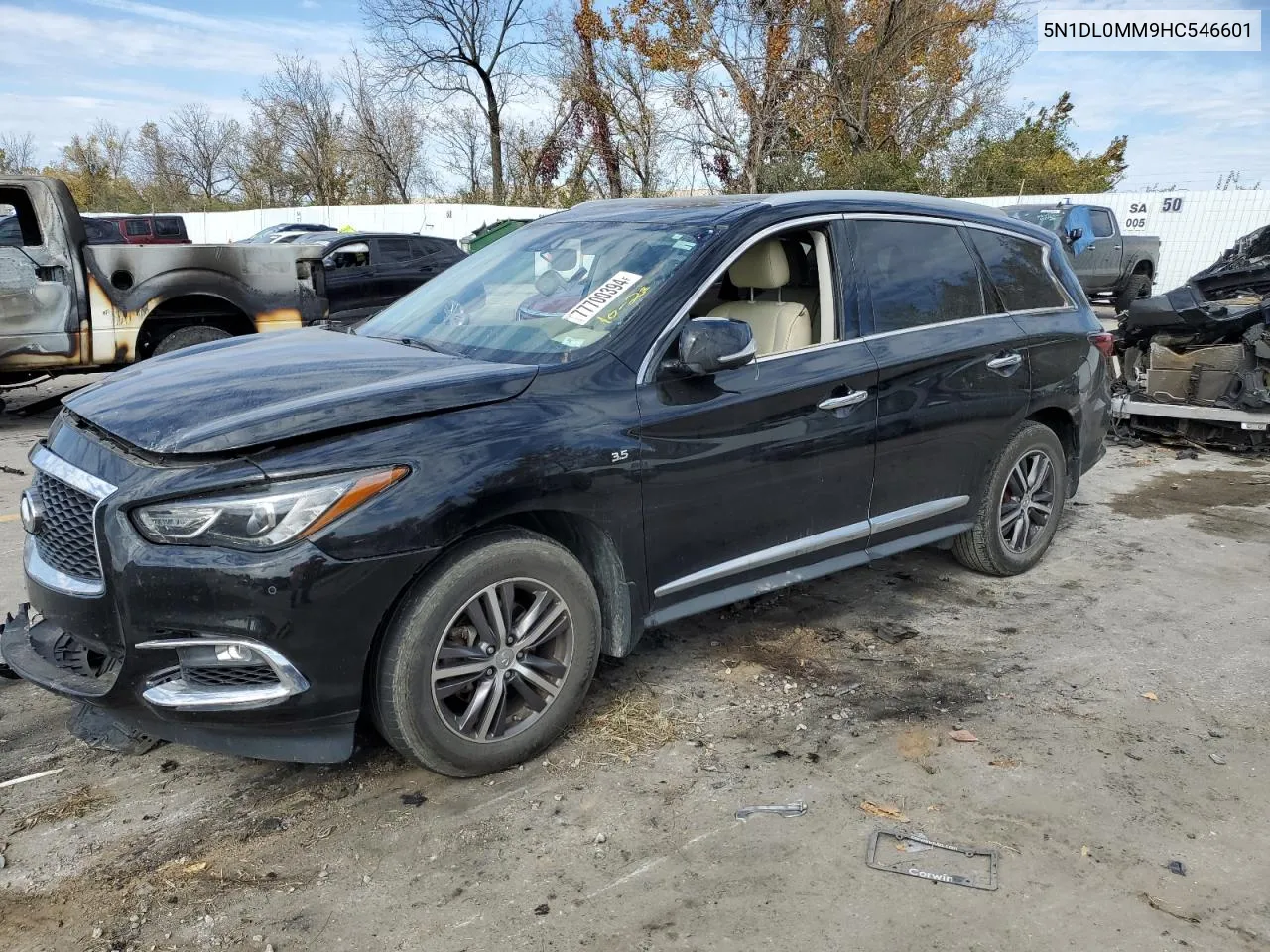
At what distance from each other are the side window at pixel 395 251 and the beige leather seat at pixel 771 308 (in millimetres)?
10165

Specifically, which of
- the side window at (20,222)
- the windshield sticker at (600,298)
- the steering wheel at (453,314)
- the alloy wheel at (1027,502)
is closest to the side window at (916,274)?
the alloy wheel at (1027,502)

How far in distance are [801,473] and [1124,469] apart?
16.7ft

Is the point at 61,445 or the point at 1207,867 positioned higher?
the point at 61,445

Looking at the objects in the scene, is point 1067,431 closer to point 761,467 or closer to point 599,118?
point 761,467

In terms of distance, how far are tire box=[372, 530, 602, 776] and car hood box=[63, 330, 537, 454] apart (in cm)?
48

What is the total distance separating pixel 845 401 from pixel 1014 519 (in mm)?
1682

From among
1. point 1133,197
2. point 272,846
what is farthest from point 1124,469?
point 1133,197

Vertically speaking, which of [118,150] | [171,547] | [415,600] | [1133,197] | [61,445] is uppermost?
[118,150]

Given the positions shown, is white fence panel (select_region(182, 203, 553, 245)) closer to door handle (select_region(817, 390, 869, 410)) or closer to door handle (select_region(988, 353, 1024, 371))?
door handle (select_region(988, 353, 1024, 371))

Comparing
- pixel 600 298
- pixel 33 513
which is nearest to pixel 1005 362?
pixel 600 298

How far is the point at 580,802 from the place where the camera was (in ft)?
9.95

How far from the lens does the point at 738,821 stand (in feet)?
9.63

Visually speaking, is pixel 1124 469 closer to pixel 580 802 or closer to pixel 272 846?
pixel 580 802

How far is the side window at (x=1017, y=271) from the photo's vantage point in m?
4.80
